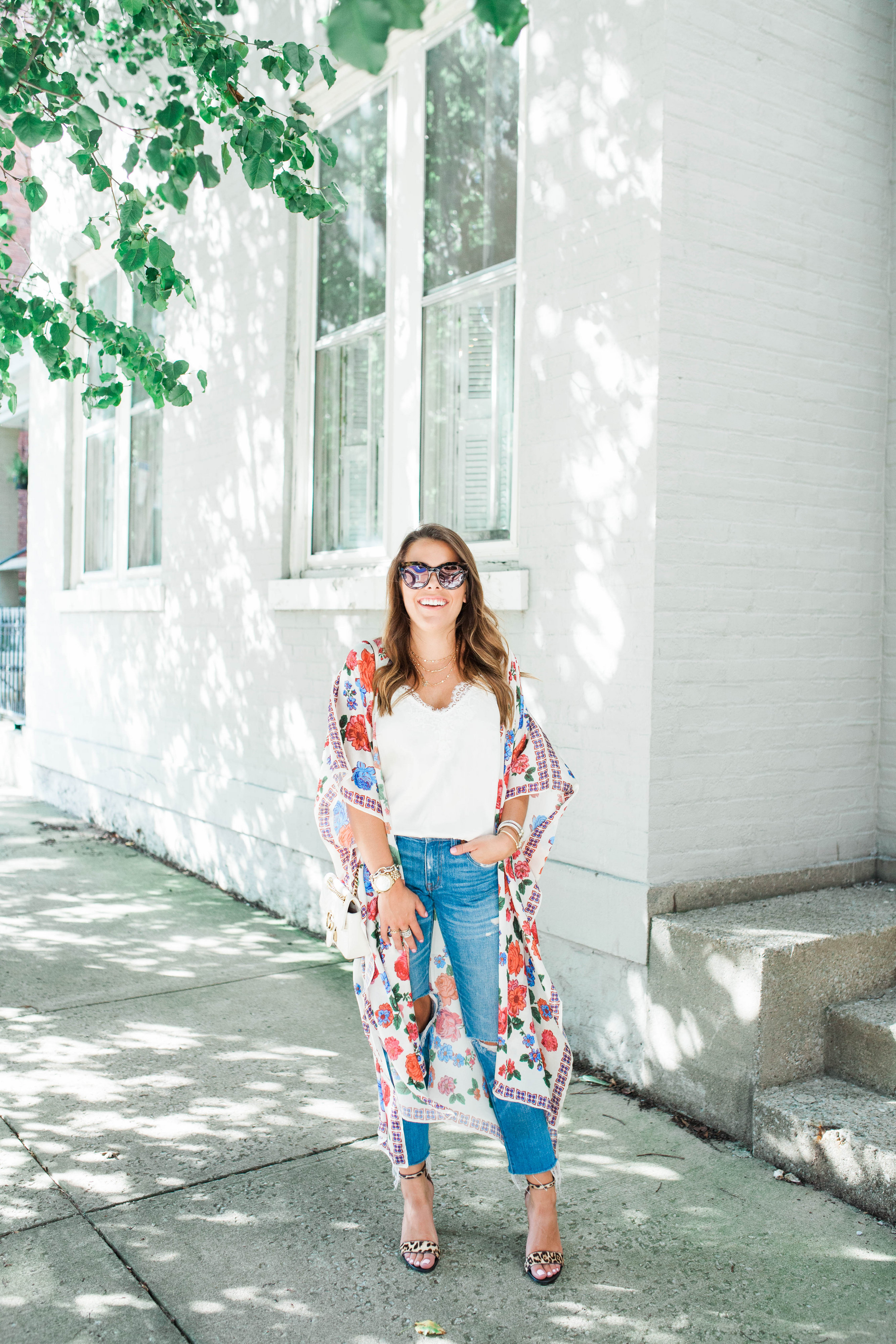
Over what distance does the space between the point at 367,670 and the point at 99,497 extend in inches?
272

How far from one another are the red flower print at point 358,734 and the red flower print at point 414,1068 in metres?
0.77

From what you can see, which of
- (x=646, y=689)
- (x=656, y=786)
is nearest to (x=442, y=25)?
(x=646, y=689)

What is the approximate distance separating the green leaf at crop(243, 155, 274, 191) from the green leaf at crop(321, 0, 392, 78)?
1904 millimetres

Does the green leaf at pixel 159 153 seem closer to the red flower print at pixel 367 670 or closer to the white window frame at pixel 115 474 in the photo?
the red flower print at pixel 367 670

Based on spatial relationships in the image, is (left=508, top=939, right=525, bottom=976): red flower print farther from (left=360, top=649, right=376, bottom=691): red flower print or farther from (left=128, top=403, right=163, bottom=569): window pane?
(left=128, top=403, right=163, bottom=569): window pane

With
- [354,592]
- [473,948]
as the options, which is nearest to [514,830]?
[473,948]

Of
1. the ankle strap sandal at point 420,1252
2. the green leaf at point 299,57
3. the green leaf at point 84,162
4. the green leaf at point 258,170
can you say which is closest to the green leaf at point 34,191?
the green leaf at point 84,162

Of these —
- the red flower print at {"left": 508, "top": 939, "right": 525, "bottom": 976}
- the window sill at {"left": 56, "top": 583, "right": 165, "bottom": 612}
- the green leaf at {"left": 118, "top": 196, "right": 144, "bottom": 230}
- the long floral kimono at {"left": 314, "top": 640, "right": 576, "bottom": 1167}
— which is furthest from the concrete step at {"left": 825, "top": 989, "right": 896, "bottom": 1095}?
the window sill at {"left": 56, "top": 583, "right": 165, "bottom": 612}

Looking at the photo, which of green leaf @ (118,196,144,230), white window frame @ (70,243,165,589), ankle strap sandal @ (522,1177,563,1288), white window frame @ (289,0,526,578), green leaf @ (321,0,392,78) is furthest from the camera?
white window frame @ (70,243,165,589)

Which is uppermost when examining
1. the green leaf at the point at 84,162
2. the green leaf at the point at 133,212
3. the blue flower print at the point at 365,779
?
the green leaf at the point at 84,162

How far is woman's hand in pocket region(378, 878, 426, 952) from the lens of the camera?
8.91 ft

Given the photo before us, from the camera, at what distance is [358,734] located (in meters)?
2.79

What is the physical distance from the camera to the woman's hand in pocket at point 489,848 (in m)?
2.72

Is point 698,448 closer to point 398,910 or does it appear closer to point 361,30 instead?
point 398,910
